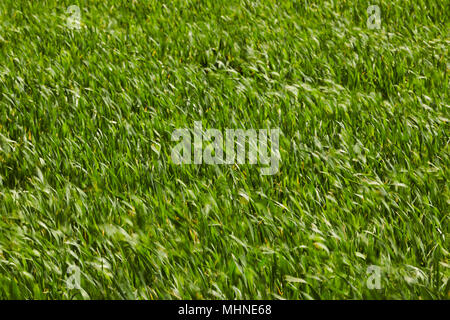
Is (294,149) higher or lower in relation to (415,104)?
lower

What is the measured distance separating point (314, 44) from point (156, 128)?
6.90ft

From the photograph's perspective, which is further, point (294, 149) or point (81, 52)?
point (81, 52)

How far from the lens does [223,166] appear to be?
3.58 meters

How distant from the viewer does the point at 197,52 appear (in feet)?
18.0

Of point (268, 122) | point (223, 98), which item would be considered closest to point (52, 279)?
point (268, 122)

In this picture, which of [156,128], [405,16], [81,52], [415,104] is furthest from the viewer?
[405,16]

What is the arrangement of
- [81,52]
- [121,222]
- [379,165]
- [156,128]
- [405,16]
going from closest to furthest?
1. [121,222]
2. [379,165]
3. [156,128]
4. [81,52]
5. [405,16]

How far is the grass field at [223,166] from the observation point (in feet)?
8.85

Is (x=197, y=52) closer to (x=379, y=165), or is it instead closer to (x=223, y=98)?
(x=223, y=98)

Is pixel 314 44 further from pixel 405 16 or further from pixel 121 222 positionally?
pixel 121 222

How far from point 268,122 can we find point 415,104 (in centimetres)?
108

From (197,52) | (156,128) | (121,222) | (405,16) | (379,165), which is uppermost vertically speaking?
(405,16)

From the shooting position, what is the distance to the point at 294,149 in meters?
3.71

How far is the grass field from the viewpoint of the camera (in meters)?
2.70
